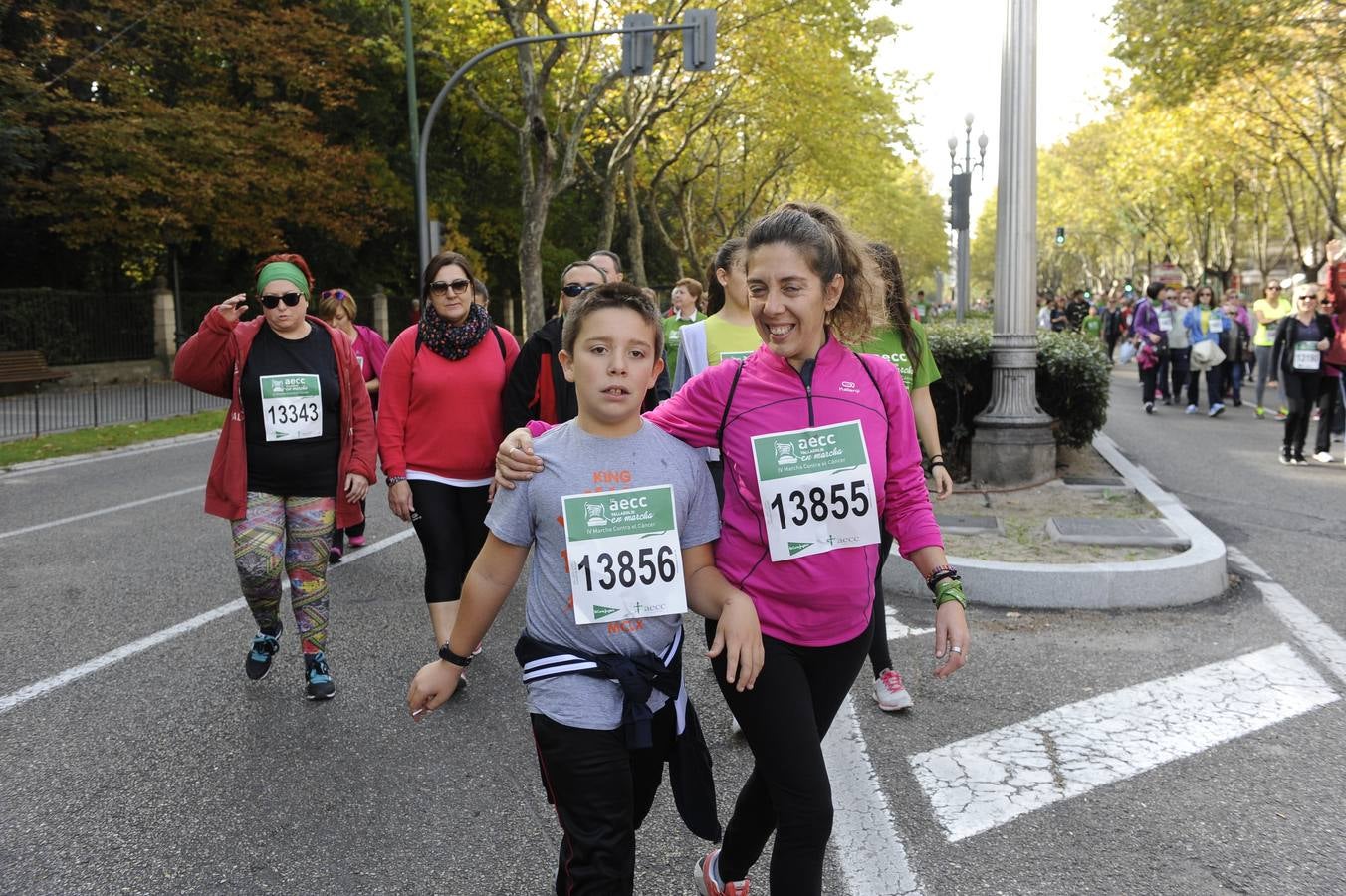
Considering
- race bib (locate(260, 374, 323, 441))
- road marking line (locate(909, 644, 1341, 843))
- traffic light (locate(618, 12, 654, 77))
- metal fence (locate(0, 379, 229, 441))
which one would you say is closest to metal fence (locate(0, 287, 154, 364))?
metal fence (locate(0, 379, 229, 441))

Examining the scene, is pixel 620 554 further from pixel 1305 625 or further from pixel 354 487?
pixel 1305 625

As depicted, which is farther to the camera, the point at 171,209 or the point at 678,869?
the point at 171,209

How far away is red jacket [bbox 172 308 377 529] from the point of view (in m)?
4.66

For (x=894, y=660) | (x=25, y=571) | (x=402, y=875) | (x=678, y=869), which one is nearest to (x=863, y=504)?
(x=678, y=869)

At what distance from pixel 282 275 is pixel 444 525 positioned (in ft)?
4.07

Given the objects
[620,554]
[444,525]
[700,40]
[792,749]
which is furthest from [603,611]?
[700,40]

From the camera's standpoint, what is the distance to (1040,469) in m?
9.66

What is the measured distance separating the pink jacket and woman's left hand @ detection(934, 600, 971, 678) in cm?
19

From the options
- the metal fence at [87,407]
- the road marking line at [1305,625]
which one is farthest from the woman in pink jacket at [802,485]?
the metal fence at [87,407]

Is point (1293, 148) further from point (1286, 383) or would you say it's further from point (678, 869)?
point (678, 869)

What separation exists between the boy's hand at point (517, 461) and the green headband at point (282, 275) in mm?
2528

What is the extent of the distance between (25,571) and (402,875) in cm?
532

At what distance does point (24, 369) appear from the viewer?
20.3 m

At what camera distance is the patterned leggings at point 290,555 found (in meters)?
4.70
